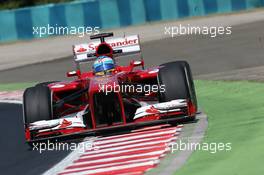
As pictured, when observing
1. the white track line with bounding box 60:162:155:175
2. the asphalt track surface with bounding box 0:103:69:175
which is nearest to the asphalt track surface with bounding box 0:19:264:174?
the asphalt track surface with bounding box 0:103:69:175

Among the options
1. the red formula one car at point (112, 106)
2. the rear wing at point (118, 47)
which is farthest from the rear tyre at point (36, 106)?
the rear wing at point (118, 47)

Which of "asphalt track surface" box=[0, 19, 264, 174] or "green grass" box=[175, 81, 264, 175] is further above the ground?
"green grass" box=[175, 81, 264, 175]

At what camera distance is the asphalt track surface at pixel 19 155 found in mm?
10275

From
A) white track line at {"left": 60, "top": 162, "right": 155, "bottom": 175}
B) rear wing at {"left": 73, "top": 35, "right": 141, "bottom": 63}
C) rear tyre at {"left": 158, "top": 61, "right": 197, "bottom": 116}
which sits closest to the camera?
white track line at {"left": 60, "top": 162, "right": 155, "bottom": 175}

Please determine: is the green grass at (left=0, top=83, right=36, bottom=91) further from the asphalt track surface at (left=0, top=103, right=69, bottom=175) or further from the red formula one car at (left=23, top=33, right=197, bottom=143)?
the red formula one car at (left=23, top=33, right=197, bottom=143)

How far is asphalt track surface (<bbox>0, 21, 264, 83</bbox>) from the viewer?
2172cm

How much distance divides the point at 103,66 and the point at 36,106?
1.45m

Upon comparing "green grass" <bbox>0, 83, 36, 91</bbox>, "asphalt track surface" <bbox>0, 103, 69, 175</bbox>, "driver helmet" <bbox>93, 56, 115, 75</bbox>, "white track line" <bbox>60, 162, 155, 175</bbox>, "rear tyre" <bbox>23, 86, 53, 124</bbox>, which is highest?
"driver helmet" <bbox>93, 56, 115, 75</bbox>

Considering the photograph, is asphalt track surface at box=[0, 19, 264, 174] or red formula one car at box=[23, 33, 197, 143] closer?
red formula one car at box=[23, 33, 197, 143]

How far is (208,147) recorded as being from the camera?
9.79 metres

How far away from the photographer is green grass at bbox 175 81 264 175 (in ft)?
27.8

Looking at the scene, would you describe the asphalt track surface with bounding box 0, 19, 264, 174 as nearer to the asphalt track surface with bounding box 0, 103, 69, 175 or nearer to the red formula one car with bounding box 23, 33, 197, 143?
the asphalt track surface with bounding box 0, 103, 69, 175

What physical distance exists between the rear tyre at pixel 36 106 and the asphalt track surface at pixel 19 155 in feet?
1.54

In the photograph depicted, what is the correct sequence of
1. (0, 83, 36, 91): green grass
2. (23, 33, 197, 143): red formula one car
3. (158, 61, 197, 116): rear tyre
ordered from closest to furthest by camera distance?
1. (23, 33, 197, 143): red formula one car
2. (158, 61, 197, 116): rear tyre
3. (0, 83, 36, 91): green grass
